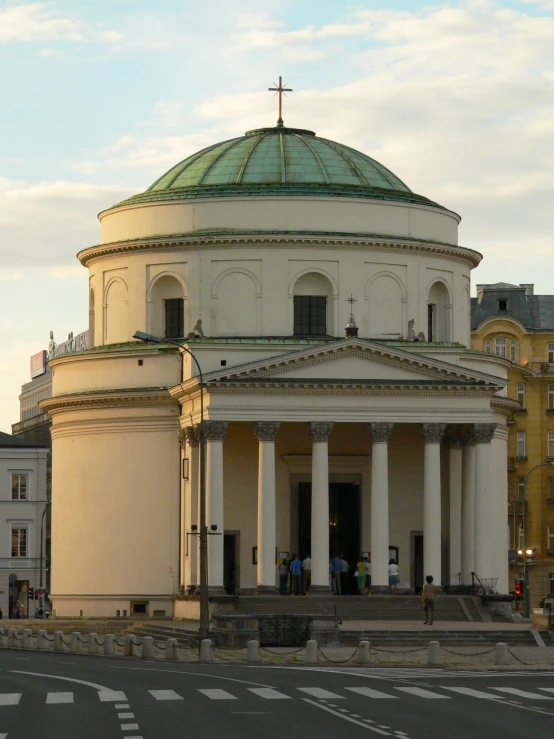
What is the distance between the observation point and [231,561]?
238 ft

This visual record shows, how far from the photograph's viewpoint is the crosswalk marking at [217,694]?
3384 centimetres

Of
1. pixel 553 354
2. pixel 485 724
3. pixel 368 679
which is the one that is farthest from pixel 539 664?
pixel 553 354

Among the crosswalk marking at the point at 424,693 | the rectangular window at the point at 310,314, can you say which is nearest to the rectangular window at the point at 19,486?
the rectangular window at the point at 310,314

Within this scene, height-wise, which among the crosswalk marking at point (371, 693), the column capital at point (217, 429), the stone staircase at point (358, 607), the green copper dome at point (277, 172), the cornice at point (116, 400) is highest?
the green copper dome at point (277, 172)

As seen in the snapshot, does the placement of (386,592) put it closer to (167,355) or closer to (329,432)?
(329,432)

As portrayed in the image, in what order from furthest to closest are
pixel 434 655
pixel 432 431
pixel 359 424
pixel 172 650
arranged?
1. pixel 359 424
2. pixel 432 431
3. pixel 172 650
4. pixel 434 655

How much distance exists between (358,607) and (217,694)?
31.0m

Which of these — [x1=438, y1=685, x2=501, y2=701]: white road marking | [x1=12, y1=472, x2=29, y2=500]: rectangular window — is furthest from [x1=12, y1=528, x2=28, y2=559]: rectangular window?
[x1=438, y1=685, x2=501, y2=701]: white road marking

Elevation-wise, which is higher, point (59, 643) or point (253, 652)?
point (253, 652)

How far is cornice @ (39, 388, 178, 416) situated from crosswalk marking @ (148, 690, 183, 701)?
38.0 m

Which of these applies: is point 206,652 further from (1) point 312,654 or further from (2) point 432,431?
(2) point 432,431

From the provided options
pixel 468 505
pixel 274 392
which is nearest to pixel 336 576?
pixel 468 505

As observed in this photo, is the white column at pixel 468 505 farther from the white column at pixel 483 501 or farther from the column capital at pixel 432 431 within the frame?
the column capital at pixel 432 431

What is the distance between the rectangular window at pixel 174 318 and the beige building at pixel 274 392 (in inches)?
3.5
